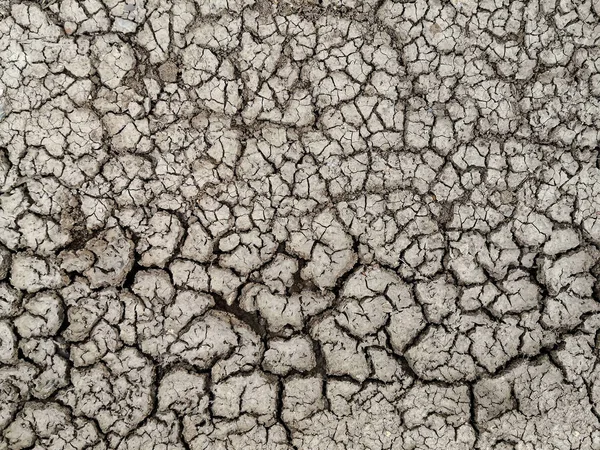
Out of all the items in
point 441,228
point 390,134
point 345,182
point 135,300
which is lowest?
point 135,300

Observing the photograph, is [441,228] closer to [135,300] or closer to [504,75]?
[504,75]

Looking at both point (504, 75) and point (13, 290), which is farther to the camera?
point (504, 75)

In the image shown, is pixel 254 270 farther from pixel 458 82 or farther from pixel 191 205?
pixel 458 82

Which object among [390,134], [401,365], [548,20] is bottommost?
[401,365]

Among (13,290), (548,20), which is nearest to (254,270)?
(13,290)

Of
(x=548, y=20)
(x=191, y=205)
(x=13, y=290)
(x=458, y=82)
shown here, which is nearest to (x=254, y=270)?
(x=191, y=205)

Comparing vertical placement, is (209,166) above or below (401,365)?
above
